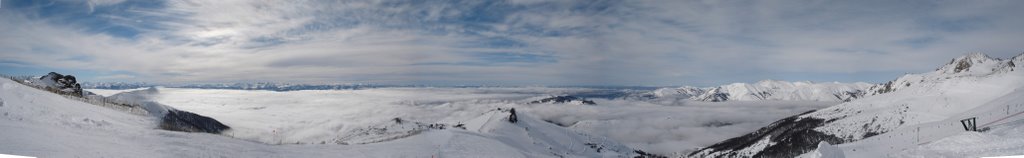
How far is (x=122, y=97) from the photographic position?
14031mm

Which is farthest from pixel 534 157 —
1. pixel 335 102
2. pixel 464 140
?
pixel 335 102

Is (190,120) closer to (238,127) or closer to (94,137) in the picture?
(238,127)

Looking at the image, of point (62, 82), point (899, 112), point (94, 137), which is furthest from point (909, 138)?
point (899, 112)

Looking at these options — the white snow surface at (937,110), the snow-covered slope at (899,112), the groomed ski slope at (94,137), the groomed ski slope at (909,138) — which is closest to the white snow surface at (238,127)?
the groomed ski slope at (94,137)

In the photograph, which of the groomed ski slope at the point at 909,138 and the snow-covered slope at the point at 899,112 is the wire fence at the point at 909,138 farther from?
the snow-covered slope at the point at 899,112

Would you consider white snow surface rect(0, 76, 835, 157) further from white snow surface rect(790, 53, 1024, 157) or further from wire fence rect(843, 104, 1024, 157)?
white snow surface rect(790, 53, 1024, 157)

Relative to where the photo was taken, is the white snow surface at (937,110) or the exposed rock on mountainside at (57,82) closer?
the white snow surface at (937,110)

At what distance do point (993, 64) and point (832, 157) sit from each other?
105 metres

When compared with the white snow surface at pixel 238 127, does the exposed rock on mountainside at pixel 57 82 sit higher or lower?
higher

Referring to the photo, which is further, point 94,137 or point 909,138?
point 909,138

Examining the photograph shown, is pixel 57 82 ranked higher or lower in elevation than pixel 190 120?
higher

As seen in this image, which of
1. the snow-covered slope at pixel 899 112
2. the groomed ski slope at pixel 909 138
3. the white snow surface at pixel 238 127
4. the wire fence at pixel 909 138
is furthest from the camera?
the snow-covered slope at pixel 899 112

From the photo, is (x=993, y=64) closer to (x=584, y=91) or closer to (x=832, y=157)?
(x=584, y=91)

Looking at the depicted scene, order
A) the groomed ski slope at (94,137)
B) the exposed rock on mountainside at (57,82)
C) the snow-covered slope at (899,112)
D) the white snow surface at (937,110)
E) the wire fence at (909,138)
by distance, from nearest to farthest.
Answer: the groomed ski slope at (94,137)
the wire fence at (909,138)
the white snow surface at (937,110)
the exposed rock on mountainside at (57,82)
the snow-covered slope at (899,112)
